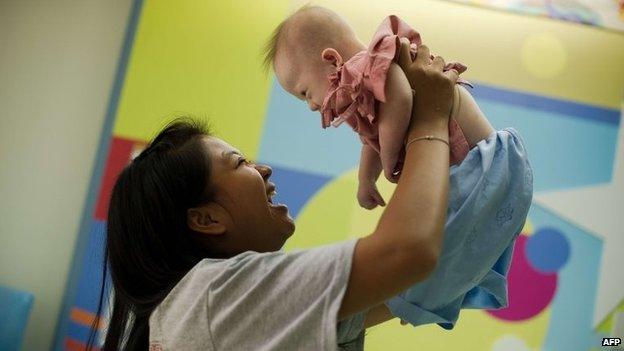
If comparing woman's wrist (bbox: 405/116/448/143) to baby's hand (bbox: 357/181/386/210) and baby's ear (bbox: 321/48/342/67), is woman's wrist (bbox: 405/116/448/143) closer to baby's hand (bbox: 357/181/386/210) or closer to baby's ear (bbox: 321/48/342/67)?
baby's hand (bbox: 357/181/386/210)

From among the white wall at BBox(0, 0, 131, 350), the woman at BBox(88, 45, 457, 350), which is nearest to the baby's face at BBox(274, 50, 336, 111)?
the woman at BBox(88, 45, 457, 350)

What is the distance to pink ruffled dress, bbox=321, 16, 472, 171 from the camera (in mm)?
871

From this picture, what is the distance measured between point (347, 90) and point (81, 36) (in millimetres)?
2042

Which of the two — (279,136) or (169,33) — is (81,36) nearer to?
(169,33)

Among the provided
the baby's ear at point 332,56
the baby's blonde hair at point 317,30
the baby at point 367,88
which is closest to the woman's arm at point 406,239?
the baby at point 367,88

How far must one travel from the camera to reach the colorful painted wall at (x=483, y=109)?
231 centimetres

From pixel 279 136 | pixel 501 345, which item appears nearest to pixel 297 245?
pixel 279 136

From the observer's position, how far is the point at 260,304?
2.43 ft

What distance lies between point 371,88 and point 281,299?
0.33 m

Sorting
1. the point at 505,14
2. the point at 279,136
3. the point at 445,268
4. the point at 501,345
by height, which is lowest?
the point at 501,345

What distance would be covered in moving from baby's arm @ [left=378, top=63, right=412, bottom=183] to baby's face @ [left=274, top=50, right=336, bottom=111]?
35cm

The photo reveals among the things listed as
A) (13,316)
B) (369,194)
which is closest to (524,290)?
(369,194)

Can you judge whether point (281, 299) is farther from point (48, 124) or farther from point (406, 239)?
point (48, 124)

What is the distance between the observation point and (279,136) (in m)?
2.41
